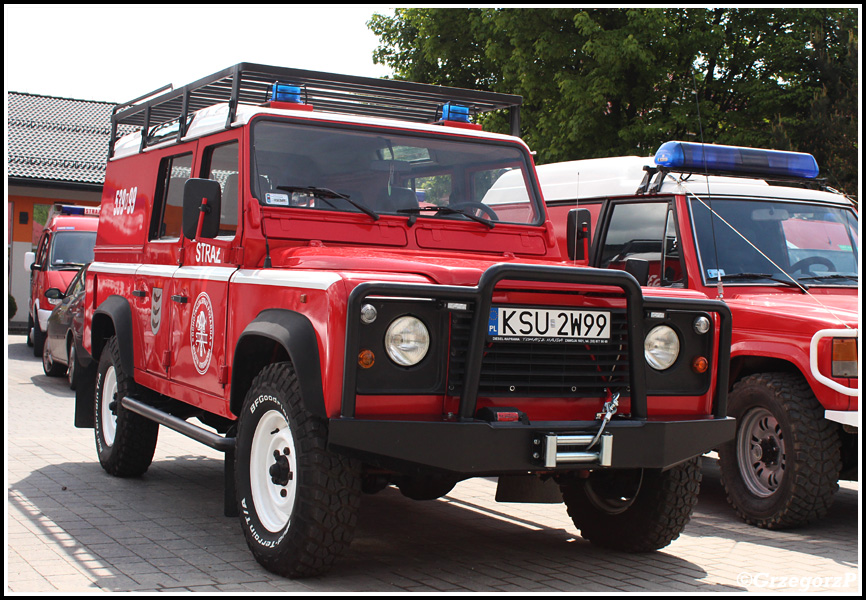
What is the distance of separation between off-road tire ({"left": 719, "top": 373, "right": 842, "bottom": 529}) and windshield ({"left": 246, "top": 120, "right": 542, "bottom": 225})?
1.93 m

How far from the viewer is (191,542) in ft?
18.4

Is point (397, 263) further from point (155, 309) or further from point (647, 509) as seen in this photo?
point (155, 309)

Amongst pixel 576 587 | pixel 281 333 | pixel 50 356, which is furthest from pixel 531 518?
pixel 50 356

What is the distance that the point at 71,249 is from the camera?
59.8 ft

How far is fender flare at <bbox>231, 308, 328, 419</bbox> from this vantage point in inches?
177

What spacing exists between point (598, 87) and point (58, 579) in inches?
615

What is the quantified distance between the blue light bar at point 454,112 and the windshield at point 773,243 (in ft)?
6.24

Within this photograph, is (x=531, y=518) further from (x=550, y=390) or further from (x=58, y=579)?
(x=58, y=579)

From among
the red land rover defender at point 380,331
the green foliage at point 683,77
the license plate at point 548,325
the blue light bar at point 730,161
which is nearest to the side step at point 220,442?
the red land rover defender at point 380,331

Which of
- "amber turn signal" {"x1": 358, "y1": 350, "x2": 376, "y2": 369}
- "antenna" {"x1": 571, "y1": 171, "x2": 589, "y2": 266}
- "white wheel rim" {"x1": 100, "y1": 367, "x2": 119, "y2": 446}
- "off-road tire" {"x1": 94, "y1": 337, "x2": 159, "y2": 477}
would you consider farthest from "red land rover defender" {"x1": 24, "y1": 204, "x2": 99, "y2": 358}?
"amber turn signal" {"x1": 358, "y1": 350, "x2": 376, "y2": 369}

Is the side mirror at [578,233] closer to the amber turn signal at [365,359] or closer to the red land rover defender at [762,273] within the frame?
the red land rover defender at [762,273]

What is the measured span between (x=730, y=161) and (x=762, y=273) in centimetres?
102

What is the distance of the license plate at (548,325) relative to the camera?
460 centimetres

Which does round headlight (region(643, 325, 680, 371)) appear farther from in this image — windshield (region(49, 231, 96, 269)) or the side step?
windshield (region(49, 231, 96, 269))
